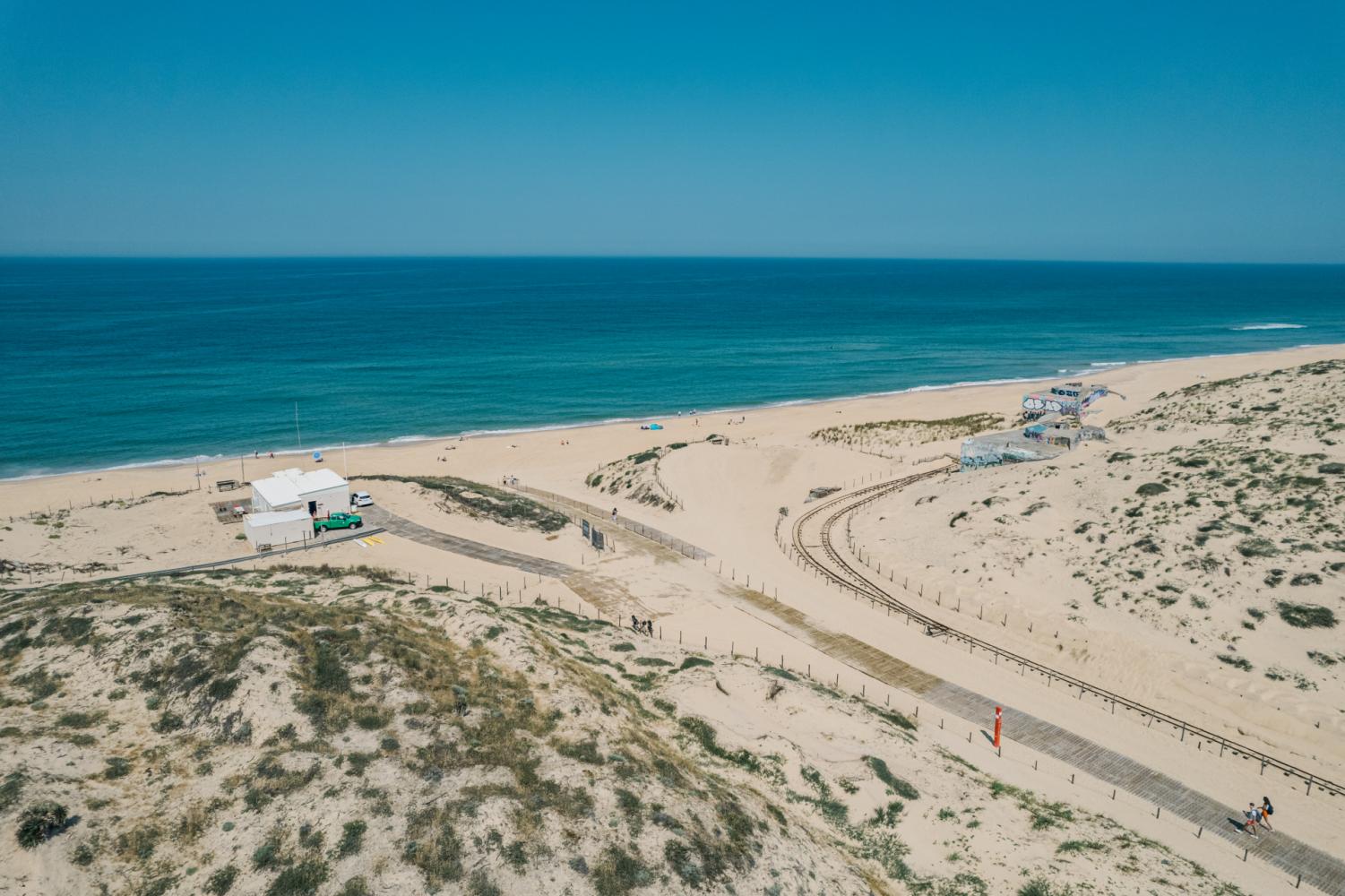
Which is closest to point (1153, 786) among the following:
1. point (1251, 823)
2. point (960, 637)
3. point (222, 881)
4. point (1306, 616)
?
point (1251, 823)

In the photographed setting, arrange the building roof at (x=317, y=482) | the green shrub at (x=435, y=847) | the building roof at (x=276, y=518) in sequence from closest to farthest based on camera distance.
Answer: the green shrub at (x=435, y=847)
the building roof at (x=276, y=518)
the building roof at (x=317, y=482)

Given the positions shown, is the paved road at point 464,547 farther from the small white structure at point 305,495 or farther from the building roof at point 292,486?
the building roof at point 292,486

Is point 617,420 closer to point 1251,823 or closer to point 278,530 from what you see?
point 278,530

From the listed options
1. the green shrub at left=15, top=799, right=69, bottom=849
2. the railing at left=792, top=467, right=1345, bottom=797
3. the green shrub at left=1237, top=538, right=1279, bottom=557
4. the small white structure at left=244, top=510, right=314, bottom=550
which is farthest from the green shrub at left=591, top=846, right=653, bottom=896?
the small white structure at left=244, top=510, right=314, bottom=550

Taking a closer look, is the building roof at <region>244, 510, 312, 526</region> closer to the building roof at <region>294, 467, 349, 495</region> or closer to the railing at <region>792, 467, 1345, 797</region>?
the building roof at <region>294, 467, 349, 495</region>

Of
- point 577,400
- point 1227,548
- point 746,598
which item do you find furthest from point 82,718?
point 577,400

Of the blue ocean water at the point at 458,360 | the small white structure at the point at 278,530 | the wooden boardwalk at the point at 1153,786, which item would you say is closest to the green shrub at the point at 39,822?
the wooden boardwalk at the point at 1153,786

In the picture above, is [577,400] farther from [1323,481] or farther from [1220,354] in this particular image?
[1220,354]
